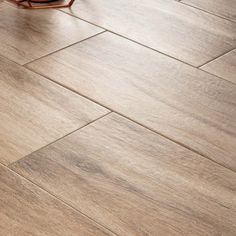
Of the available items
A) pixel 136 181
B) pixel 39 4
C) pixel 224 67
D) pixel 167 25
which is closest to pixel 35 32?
pixel 39 4

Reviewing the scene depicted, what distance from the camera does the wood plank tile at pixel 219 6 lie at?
1928mm

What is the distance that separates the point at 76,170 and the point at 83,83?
35 centimetres

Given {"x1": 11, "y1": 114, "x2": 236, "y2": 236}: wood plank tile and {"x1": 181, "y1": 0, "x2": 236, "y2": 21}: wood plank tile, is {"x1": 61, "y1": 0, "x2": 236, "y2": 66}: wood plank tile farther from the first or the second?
{"x1": 11, "y1": 114, "x2": 236, "y2": 236}: wood plank tile

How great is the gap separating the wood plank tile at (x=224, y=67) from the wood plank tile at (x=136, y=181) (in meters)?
0.35

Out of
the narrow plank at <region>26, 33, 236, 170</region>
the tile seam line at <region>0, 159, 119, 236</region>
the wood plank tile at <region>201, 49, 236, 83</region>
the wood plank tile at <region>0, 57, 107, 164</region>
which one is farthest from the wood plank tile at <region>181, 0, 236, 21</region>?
the tile seam line at <region>0, 159, 119, 236</region>

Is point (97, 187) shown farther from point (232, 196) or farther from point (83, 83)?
point (83, 83)

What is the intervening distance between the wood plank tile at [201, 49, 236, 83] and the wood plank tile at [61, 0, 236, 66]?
2cm

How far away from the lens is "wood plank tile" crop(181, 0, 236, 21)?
1928 mm

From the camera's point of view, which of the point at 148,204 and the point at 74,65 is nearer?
the point at 148,204

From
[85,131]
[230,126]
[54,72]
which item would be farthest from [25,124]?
[230,126]

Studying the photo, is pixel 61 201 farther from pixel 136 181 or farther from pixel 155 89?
pixel 155 89

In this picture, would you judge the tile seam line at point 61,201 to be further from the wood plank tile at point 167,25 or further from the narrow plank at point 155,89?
the wood plank tile at point 167,25

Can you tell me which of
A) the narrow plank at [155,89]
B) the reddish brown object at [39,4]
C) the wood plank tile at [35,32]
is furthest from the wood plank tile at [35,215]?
the reddish brown object at [39,4]

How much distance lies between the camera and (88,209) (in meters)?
1.13
